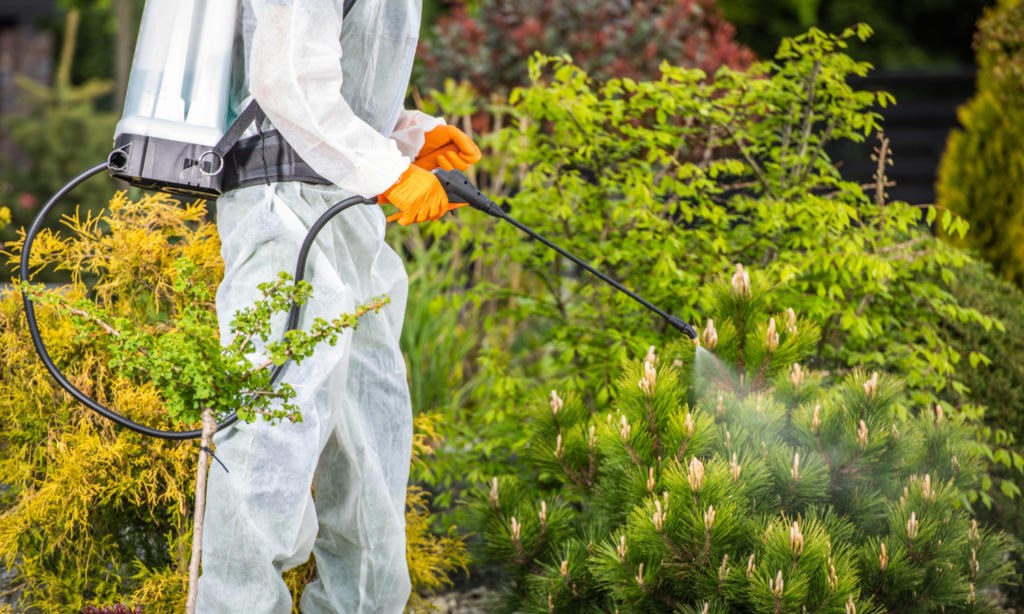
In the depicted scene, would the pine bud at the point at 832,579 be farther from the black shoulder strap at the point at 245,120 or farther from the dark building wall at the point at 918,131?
the dark building wall at the point at 918,131

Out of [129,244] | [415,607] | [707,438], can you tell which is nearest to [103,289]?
[129,244]

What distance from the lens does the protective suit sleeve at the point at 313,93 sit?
1385 millimetres

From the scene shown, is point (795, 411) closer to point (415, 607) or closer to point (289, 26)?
point (415, 607)

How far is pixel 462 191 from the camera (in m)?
1.68

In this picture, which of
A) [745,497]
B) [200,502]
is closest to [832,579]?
[745,497]

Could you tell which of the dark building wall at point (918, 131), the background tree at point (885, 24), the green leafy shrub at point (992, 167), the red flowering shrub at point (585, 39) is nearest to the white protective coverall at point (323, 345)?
the red flowering shrub at point (585, 39)

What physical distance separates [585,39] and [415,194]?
2.76 metres

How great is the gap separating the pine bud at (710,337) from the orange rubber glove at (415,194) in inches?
26.6

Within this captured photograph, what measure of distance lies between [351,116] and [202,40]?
0.30m

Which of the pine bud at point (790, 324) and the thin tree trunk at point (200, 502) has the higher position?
the pine bud at point (790, 324)

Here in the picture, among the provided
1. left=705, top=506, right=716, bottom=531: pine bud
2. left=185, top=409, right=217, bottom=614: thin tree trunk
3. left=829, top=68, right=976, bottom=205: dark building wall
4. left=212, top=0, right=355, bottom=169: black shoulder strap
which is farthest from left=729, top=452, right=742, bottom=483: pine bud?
left=829, top=68, right=976, bottom=205: dark building wall

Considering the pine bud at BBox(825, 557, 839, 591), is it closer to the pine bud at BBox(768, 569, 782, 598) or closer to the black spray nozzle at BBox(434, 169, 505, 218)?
the pine bud at BBox(768, 569, 782, 598)

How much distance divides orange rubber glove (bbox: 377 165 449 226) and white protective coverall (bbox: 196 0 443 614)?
25mm

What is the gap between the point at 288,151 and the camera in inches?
60.3
